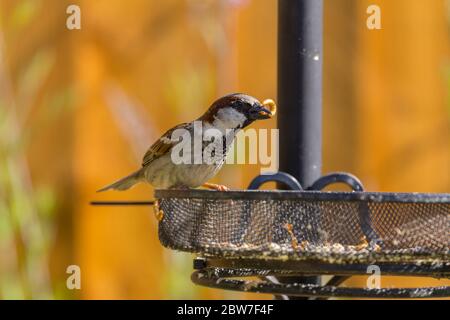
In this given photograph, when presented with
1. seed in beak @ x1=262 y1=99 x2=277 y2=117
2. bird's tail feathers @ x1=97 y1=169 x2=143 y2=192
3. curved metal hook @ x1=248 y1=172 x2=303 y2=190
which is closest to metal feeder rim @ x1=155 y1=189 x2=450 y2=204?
curved metal hook @ x1=248 y1=172 x2=303 y2=190

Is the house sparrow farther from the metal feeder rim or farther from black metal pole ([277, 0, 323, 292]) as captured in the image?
the metal feeder rim

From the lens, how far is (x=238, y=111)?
262cm

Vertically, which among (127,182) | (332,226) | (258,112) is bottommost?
(127,182)

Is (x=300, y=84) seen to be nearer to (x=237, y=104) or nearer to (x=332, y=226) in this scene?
(x=237, y=104)

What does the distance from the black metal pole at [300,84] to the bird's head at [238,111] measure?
0.12 m

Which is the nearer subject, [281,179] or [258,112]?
[281,179]

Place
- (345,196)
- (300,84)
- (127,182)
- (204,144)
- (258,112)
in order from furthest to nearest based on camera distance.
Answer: (127,182) → (204,144) → (258,112) → (300,84) → (345,196)

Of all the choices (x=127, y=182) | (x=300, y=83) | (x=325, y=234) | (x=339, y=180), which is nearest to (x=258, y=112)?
(x=300, y=83)

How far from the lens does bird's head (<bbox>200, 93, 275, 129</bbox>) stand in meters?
2.59

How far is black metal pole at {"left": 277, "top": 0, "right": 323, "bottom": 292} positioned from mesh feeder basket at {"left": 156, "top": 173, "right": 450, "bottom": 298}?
42 centimetres

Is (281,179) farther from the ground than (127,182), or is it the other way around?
(281,179)

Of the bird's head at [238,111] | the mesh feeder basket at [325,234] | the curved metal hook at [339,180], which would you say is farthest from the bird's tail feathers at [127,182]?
the mesh feeder basket at [325,234]

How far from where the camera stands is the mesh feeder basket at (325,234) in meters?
1.91

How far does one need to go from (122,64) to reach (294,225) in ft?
6.78
